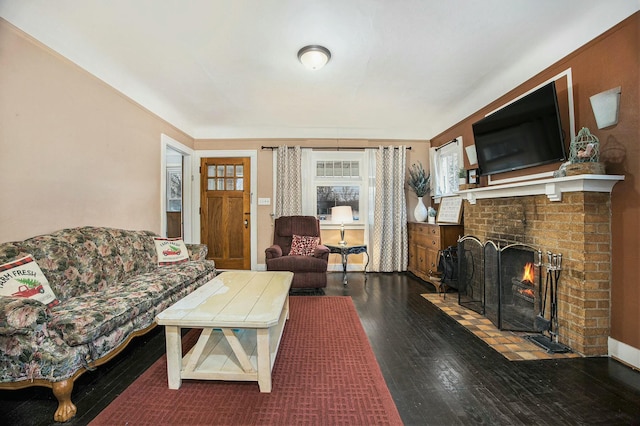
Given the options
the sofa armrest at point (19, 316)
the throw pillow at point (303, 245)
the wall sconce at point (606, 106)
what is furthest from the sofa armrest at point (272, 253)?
the wall sconce at point (606, 106)

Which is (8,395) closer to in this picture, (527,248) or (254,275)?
(254,275)

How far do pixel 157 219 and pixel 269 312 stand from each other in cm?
273

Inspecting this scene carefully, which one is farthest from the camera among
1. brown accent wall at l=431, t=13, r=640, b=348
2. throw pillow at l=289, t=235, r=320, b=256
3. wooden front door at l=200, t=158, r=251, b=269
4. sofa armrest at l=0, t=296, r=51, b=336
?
wooden front door at l=200, t=158, r=251, b=269

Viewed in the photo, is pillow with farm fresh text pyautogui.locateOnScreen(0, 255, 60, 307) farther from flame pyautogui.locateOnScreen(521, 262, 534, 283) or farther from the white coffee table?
flame pyautogui.locateOnScreen(521, 262, 534, 283)

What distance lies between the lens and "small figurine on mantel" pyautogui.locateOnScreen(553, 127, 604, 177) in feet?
6.19

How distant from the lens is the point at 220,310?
169 cm

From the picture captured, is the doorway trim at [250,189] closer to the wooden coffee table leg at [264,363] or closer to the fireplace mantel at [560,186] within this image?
the wooden coffee table leg at [264,363]

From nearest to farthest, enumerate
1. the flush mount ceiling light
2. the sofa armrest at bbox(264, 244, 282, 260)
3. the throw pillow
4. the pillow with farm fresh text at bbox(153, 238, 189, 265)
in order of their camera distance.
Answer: the flush mount ceiling light < the pillow with farm fresh text at bbox(153, 238, 189, 265) < the sofa armrest at bbox(264, 244, 282, 260) < the throw pillow

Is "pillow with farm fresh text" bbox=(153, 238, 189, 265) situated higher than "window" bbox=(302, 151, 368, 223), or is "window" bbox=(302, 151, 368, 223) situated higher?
"window" bbox=(302, 151, 368, 223)

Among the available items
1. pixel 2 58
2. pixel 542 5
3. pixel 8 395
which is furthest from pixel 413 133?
pixel 8 395

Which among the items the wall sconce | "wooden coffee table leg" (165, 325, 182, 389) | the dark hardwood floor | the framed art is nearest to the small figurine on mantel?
the wall sconce

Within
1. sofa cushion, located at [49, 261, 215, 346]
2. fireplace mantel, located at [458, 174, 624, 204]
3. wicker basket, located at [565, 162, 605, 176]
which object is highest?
wicker basket, located at [565, 162, 605, 176]

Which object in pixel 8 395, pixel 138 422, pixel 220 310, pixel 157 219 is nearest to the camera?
pixel 138 422

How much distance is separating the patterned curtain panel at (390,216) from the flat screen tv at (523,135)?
1604 millimetres
